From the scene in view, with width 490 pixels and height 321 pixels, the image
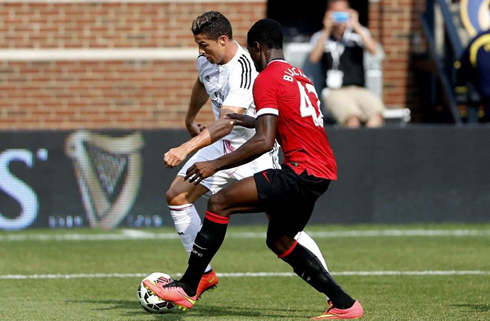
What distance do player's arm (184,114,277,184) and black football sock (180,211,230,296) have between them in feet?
1.17

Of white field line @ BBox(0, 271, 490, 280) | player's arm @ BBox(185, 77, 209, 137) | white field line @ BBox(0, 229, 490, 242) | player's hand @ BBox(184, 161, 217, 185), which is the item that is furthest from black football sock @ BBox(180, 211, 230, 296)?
white field line @ BBox(0, 229, 490, 242)

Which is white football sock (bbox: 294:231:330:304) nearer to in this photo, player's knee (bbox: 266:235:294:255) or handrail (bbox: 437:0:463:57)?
player's knee (bbox: 266:235:294:255)

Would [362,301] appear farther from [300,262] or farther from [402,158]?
[402,158]

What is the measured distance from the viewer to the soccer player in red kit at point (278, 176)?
6820mm

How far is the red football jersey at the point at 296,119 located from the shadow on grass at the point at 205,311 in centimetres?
114

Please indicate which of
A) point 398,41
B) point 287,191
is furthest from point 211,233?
point 398,41

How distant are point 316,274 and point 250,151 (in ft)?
3.46

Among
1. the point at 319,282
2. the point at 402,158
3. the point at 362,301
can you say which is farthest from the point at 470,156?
the point at 319,282

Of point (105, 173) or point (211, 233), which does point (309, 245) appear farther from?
point (105, 173)

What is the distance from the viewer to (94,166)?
45.3 ft

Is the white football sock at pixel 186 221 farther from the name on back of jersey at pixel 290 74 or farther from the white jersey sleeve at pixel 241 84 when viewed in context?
the name on back of jersey at pixel 290 74

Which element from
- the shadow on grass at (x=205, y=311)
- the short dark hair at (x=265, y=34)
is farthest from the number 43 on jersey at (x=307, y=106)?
the shadow on grass at (x=205, y=311)

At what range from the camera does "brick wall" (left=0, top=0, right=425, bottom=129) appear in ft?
54.7

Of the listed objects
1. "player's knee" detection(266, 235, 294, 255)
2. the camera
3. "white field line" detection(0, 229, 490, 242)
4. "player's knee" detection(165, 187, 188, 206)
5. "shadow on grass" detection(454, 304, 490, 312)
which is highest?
the camera
